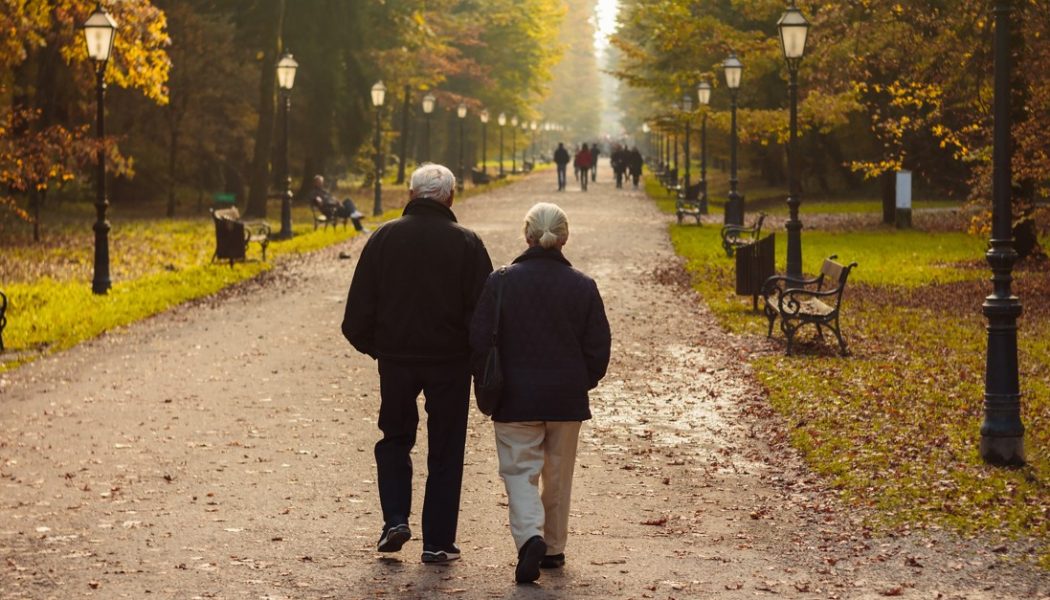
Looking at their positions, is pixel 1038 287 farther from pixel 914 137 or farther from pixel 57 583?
pixel 914 137

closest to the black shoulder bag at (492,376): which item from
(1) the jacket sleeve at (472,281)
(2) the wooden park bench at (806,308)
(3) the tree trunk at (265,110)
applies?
(1) the jacket sleeve at (472,281)

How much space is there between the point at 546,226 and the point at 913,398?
20.3 feet

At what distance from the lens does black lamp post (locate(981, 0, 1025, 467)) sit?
33.0ft

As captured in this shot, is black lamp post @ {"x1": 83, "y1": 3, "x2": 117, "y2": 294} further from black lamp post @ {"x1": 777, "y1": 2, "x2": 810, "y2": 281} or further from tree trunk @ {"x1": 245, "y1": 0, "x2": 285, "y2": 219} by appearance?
tree trunk @ {"x1": 245, "y1": 0, "x2": 285, "y2": 219}

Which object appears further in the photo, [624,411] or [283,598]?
[624,411]

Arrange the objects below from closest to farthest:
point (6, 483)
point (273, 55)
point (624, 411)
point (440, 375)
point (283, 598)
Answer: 1. point (283, 598)
2. point (440, 375)
3. point (6, 483)
4. point (624, 411)
5. point (273, 55)

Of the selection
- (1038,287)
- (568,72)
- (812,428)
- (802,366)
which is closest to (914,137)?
(1038,287)

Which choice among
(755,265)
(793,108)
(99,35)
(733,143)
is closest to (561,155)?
(733,143)

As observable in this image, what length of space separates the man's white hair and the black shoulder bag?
0.56 metres

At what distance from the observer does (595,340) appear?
7211 millimetres

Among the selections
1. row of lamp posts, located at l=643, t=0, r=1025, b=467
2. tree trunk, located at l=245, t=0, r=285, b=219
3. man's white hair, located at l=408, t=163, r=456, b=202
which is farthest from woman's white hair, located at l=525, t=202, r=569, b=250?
tree trunk, located at l=245, t=0, r=285, b=219

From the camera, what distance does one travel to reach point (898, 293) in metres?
21.6

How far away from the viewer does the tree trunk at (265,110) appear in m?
40.6

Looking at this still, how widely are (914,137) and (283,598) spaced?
1419 inches
